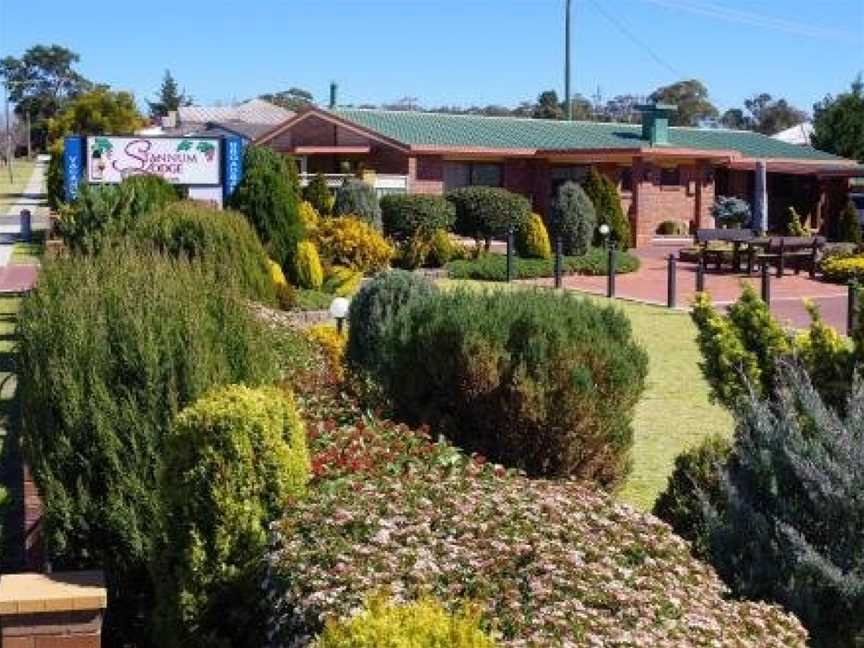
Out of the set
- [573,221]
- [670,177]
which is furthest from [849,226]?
[573,221]

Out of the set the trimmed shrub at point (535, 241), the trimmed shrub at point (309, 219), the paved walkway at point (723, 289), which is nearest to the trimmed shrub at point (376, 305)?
the paved walkway at point (723, 289)

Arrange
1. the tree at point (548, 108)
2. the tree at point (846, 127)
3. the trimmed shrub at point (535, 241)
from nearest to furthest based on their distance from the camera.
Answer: the trimmed shrub at point (535, 241) < the tree at point (846, 127) < the tree at point (548, 108)

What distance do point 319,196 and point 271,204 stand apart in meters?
11.4

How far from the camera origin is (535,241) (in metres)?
29.7

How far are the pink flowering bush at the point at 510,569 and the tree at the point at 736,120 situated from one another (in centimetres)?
12009

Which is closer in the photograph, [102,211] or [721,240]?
[102,211]

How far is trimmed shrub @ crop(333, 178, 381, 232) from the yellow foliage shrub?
52.5 feet

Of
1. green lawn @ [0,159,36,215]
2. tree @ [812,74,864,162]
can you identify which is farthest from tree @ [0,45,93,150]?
tree @ [812,74,864,162]

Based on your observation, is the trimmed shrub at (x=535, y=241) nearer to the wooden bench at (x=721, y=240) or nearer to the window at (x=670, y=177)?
the wooden bench at (x=721, y=240)

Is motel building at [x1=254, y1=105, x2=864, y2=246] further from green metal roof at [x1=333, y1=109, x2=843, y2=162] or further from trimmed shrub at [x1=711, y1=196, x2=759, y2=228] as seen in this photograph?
trimmed shrub at [x1=711, y1=196, x2=759, y2=228]

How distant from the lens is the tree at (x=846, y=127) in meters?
51.8

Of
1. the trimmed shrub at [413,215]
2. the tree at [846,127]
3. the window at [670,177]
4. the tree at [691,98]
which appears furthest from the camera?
the tree at [691,98]

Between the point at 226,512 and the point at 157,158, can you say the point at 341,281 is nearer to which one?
the point at 157,158

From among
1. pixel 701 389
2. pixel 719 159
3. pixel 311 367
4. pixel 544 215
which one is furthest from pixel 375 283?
pixel 719 159
